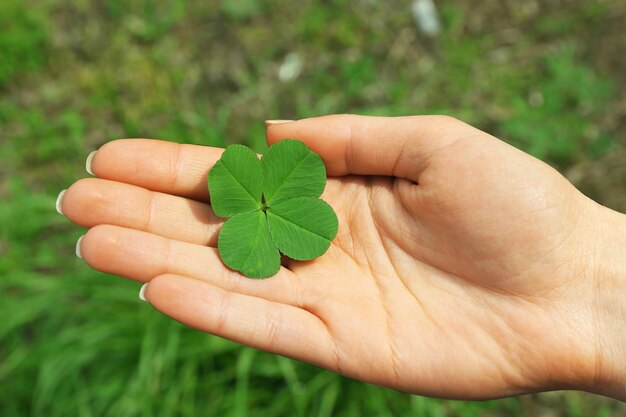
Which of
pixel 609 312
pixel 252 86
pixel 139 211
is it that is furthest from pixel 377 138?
pixel 252 86

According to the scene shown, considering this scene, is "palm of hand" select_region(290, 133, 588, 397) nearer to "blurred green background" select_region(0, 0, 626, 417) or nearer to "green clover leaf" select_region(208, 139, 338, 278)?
"green clover leaf" select_region(208, 139, 338, 278)

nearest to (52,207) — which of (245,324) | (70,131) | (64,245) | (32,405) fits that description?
(64,245)

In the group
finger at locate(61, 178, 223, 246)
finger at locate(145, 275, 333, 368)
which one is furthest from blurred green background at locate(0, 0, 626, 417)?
finger at locate(145, 275, 333, 368)

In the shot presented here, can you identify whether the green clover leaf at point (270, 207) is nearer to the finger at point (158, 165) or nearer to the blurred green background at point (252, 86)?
the finger at point (158, 165)

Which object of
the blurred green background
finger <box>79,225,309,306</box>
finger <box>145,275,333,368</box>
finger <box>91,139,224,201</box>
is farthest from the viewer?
the blurred green background

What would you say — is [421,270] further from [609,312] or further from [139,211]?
[139,211]
